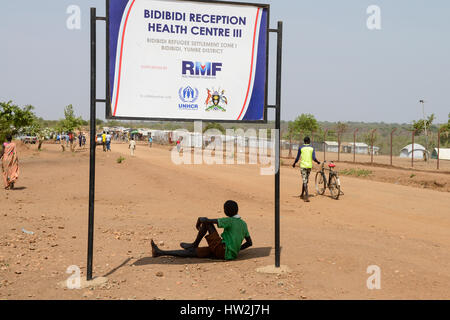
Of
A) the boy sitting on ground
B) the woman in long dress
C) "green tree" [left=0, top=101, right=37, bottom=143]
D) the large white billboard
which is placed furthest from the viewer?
"green tree" [left=0, top=101, right=37, bottom=143]

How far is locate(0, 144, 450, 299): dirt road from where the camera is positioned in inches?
208

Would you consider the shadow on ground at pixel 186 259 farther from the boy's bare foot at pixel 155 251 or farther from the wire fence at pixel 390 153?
the wire fence at pixel 390 153

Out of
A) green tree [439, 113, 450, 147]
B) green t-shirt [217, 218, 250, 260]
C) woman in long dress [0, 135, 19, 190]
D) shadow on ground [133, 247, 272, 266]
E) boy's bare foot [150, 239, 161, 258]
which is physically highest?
green tree [439, 113, 450, 147]

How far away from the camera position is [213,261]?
6.51m

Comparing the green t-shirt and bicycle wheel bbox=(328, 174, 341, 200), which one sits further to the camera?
bicycle wheel bbox=(328, 174, 341, 200)

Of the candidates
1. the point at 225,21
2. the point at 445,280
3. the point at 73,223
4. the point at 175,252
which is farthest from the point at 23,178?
the point at 445,280

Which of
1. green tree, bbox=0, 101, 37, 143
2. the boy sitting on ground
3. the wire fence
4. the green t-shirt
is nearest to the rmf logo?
the boy sitting on ground

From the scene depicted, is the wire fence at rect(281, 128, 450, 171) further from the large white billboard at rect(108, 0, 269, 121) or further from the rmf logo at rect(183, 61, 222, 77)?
the rmf logo at rect(183, 61, 222, 77)

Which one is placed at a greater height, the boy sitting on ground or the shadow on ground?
the boy sitting on ground

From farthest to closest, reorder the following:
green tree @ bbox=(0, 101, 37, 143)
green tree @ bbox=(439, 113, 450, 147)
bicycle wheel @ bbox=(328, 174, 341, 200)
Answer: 1. green tree @ bbox=(439, 113, 450, 147)
2. green tree @ bbox=(0, 101, 37, 143)
3. bicycle wheel @ bbox=(328, 174, 341, 200)

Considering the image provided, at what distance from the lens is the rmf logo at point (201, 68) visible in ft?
19.5

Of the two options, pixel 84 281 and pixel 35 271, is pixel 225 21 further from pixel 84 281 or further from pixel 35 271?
pixel 35 271

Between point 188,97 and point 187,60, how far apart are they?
48 centimetres
